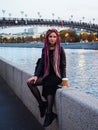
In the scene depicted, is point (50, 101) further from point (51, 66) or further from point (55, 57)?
point (55, 57)

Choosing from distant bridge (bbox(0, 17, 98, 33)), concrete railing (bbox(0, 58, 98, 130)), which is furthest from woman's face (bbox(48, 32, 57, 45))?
distant bridge (bbox(0, 17, 98, 33))

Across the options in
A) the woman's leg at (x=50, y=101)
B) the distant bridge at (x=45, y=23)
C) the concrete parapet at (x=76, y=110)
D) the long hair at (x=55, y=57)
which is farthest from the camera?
Result: the distant bridge at (x=45, y=23)

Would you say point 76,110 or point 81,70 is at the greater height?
point 76,110

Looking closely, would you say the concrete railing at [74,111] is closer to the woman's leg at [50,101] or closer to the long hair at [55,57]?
the woman's leg at [50,101]

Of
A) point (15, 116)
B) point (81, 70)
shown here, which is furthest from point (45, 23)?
point (15, 116)

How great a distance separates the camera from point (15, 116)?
7.80 m

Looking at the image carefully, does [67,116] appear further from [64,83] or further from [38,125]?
[38,125]

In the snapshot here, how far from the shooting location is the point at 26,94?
28.5 ft

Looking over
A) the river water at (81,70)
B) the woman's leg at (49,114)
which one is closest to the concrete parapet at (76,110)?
the woman's leg at (49,114)

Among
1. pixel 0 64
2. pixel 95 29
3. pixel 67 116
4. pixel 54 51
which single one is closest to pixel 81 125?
pixel 67 116

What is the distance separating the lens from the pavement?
22.4 ft

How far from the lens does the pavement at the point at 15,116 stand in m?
6.83

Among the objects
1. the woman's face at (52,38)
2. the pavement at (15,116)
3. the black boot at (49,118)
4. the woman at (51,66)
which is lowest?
the pavement at (15,116)

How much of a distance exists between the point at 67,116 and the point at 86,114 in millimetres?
834
